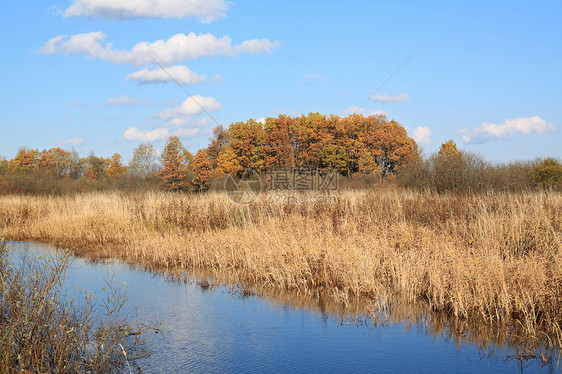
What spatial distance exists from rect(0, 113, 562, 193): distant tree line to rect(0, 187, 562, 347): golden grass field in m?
7.10

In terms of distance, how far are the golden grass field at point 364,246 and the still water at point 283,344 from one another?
102cm

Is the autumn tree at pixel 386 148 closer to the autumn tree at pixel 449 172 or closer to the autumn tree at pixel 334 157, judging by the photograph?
the autumn tree at pixel 334 157

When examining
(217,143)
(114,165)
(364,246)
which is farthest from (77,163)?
(364,246)

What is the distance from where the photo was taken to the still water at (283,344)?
568 centimetres

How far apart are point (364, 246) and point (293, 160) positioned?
3490 centimetres

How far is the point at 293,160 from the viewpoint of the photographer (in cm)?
4462

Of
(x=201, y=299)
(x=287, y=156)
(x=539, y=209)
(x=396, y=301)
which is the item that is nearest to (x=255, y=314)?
(x=201, y=299)

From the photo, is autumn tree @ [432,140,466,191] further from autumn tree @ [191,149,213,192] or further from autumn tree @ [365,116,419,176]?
autumn tree @ [365,116,419,176]

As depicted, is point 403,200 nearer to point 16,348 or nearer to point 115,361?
point 115,361

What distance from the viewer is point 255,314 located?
7820mm

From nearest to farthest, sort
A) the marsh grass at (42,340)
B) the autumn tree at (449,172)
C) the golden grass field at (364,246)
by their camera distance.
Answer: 1. the marsh grass at (42,340)
2. the golden grass field at (364,246)
3. the autumn tree at (449,172)

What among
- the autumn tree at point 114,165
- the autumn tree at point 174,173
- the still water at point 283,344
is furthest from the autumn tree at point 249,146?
the still water at point 283,344

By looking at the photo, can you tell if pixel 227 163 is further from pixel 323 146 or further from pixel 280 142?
pixel 323 146

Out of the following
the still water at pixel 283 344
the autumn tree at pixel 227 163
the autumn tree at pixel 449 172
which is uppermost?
the autumn tree at pixel 227 163
